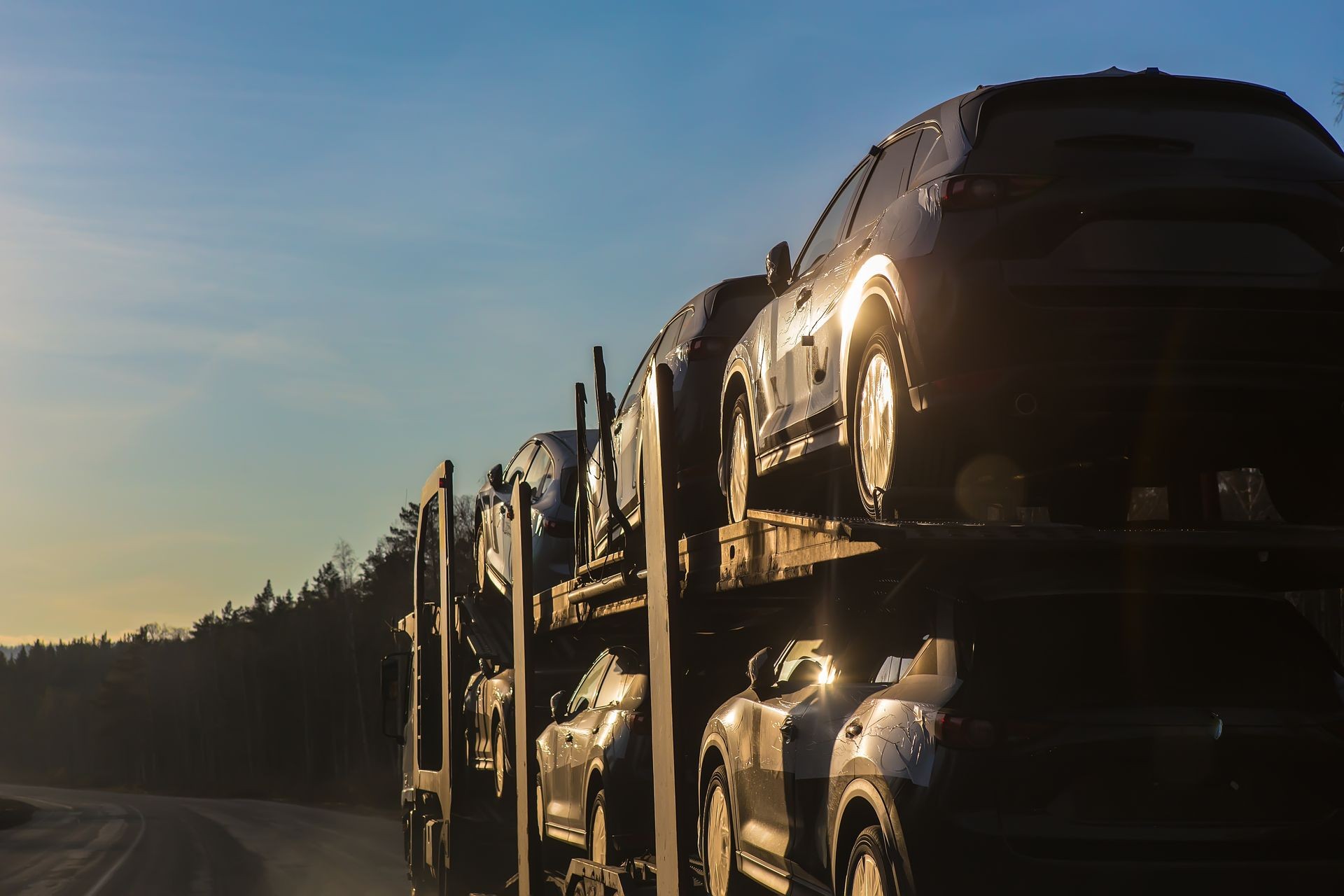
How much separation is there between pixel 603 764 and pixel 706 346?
7.35ft

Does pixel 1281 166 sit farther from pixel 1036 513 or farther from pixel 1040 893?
pixel 1040 893

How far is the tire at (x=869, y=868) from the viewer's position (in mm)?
3725

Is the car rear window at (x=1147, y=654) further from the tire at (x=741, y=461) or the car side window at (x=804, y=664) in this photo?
the tire at (x=741, y=461)

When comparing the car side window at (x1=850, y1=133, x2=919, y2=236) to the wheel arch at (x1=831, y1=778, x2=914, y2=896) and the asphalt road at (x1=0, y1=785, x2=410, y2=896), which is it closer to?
the wheel arch at (x1=831, y1=778, x2=914, y2=896)

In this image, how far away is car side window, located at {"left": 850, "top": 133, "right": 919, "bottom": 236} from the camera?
17.7 ft

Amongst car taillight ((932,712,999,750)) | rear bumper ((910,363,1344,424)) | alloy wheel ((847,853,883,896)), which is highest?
rear bumper ((910,363,1344,424))

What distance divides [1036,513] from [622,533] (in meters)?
2.87

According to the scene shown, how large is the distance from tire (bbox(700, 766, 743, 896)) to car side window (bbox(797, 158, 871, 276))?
2.18 m

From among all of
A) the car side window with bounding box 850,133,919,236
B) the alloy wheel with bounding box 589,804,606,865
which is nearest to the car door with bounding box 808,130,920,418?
the car side window with bounding box 850,133,919,236

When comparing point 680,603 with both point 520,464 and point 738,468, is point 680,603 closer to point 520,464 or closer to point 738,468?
point 738,468

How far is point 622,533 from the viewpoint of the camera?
315 inches

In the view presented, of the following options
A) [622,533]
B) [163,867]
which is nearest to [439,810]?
[622,533]

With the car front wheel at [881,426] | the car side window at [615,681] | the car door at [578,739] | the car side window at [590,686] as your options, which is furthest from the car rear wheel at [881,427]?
the car side window at [590,686]

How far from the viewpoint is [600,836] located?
7.53 meters
